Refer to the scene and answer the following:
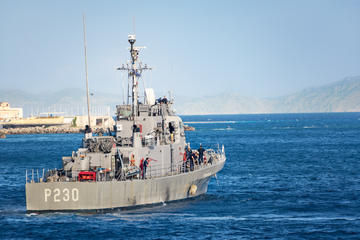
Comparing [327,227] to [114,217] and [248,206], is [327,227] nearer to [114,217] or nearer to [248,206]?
[248,206]

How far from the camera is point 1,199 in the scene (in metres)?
34.1

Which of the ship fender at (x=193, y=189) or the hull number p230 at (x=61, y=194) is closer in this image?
the hull number p230 at (x=61, y=194)

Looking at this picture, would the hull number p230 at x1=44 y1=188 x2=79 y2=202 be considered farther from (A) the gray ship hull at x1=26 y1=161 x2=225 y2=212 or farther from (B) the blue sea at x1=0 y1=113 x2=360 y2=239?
(B) the blue sea at x1=0 y1=113 x2=360 y2=239

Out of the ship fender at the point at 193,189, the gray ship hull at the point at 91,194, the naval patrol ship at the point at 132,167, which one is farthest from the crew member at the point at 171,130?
the gray ship hull at the point at 91,194

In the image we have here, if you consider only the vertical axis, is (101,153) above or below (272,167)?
above

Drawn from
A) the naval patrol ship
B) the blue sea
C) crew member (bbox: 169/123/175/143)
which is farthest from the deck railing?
the blue sea

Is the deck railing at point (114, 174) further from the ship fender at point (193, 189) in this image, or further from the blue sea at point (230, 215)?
the blue sea at point (230, 215)

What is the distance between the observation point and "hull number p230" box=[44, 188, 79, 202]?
86.8 ft

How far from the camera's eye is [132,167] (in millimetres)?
29125

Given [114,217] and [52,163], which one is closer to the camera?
[114,217]

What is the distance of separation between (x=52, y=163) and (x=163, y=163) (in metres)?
29.6

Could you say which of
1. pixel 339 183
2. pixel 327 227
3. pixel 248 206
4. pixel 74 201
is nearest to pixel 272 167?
pixel 339 183

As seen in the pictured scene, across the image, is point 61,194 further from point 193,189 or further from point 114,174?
point 193,189

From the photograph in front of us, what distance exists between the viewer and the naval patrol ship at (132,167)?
26625 mm
